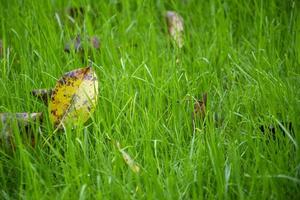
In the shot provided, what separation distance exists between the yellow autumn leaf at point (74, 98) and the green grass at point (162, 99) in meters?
0.05

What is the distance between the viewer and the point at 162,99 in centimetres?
194

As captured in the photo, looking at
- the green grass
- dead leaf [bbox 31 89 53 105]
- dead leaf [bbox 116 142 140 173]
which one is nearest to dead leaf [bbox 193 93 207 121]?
the green grass

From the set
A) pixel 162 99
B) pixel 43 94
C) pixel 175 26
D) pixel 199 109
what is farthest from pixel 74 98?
pixel 175 26

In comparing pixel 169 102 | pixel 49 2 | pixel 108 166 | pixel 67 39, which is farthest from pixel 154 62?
pixel 49 2

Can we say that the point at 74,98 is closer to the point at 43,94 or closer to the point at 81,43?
the point at 43,94

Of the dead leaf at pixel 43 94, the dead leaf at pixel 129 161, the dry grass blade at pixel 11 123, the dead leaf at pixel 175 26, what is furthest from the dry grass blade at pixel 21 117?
the dead leaf at pixel 175 26

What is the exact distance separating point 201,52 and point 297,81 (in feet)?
1.53

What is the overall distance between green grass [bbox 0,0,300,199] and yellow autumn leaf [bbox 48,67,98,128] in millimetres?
48

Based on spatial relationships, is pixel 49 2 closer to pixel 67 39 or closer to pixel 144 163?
pixel 67 39

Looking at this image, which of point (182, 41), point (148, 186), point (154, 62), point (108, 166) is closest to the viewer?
point (148, 186)

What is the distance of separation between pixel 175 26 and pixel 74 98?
89 cm

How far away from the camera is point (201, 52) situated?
2.26 meters

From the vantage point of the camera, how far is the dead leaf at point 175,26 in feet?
7.98

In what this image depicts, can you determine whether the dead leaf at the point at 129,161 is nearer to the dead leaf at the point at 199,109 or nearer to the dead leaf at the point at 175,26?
the dead leaf at the point at 199,109
